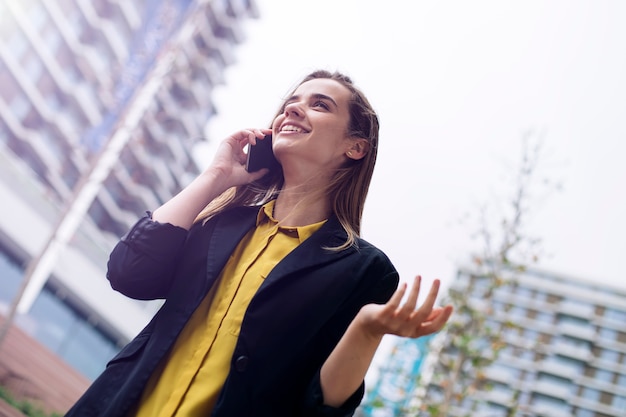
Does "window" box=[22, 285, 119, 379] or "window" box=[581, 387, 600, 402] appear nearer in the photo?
"window" box=[22, 285, 119, 379]

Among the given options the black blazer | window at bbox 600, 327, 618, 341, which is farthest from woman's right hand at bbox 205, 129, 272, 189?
window at bbox 600, 327, 618, 341

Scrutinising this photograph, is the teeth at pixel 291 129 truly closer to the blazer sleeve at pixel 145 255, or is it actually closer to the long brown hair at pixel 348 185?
the long brown hair at pixel 348 185

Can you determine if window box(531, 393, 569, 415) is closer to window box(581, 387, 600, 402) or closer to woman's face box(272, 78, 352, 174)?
window box(581, 387, 600, 402)

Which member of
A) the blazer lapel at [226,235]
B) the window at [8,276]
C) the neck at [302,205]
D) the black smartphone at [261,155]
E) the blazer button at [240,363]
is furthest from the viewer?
the window at [8,276]

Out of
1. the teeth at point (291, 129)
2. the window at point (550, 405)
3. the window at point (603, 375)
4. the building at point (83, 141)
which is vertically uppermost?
the window at point (603, 375)

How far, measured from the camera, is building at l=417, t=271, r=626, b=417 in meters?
38.1

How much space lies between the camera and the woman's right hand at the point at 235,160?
1251 millimetres

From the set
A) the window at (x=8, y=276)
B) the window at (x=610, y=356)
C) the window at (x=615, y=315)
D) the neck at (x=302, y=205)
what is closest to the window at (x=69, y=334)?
the window at (x=8, y=276)

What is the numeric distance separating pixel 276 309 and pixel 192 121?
2736 centimetres

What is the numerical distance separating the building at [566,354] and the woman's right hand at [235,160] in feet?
123

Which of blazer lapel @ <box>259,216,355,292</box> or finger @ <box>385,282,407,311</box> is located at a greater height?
blazer lapel @ <box>259,216,355,292</box>

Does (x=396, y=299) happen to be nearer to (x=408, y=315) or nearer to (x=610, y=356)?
(x=408, y=315)

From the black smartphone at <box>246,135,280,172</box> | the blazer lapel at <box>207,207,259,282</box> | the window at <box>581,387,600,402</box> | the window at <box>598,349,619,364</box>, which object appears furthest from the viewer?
the window at <box>598,349,619,364</box>

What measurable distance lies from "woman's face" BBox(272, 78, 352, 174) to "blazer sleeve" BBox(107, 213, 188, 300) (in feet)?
0.91
